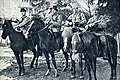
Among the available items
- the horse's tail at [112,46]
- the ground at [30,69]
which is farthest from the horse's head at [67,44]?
the horse's tail at [112,46]

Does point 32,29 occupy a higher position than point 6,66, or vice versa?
point 32,29

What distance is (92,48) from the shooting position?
10.4 feet

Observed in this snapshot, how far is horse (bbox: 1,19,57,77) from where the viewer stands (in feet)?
10.5

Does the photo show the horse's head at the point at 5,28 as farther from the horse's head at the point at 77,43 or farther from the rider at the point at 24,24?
the horse's head at the point at 77,43

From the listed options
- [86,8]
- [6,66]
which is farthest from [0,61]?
[86,8]

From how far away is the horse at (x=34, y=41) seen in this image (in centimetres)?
321

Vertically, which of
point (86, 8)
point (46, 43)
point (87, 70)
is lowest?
point (87, 70)

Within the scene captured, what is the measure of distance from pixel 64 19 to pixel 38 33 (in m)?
0.24

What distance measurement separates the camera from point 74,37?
3.11 meters

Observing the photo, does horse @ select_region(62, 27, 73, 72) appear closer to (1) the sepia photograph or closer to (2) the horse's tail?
(1) the sepia photograph

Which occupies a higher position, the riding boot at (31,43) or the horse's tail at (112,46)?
the riding boot at (31,43)

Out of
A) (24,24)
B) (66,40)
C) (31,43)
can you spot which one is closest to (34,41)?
(31,43)

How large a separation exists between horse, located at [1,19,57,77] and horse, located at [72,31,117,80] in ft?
0.83

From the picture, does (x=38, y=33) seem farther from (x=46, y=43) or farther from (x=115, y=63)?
(x=115, y=63)
